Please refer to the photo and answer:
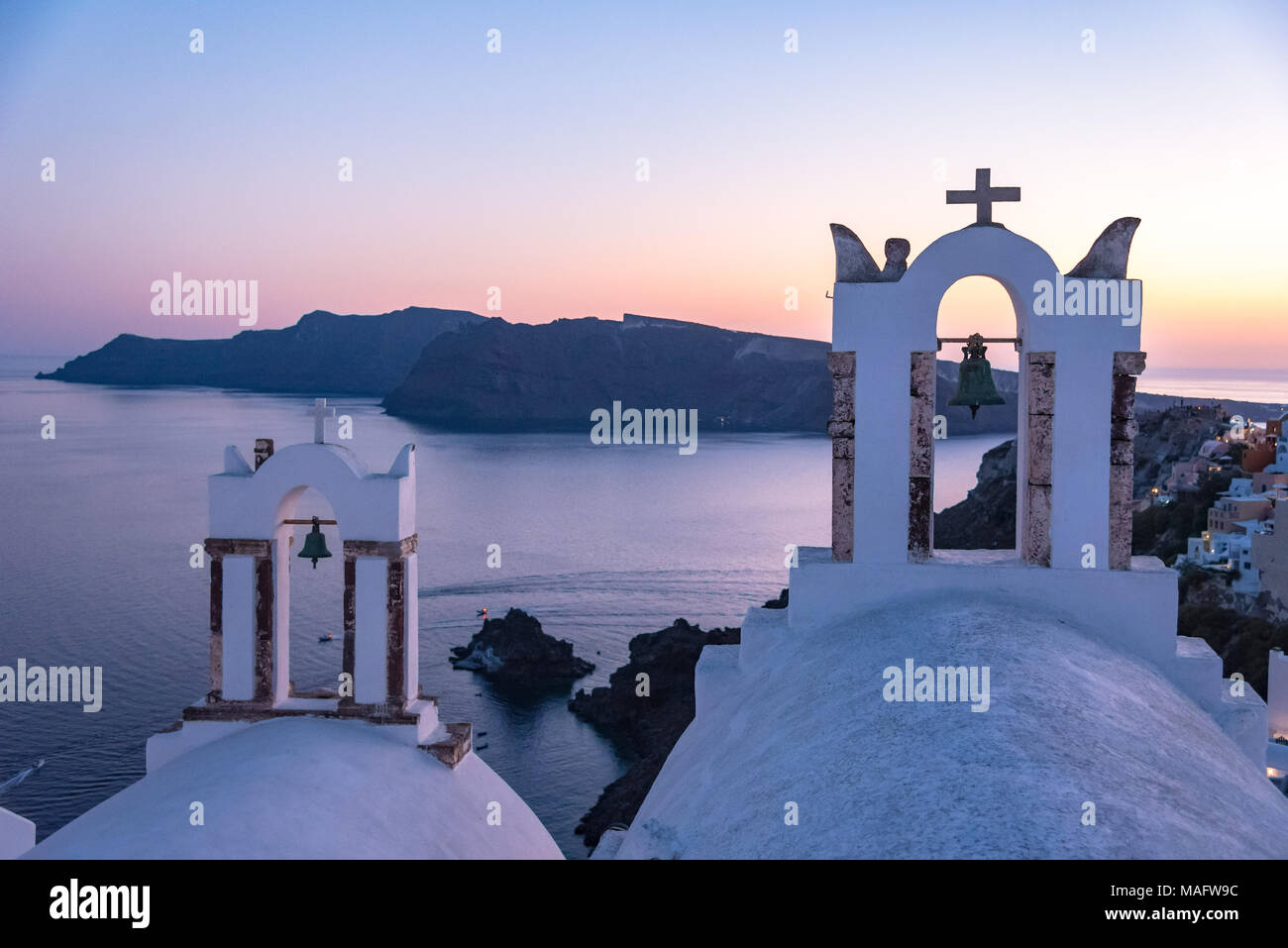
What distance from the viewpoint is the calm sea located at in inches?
1431

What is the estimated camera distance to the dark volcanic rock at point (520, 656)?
144ft

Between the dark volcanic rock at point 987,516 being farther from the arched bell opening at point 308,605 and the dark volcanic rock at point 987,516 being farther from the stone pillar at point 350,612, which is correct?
the stone pillar at point 350,612

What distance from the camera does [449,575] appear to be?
6088cm

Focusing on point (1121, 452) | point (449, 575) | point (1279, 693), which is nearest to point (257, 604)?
point (1121, 452)

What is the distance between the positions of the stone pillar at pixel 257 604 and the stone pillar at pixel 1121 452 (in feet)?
20.1

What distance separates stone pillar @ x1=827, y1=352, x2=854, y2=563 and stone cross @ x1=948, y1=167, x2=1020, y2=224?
1.26m

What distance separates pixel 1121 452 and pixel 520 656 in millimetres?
38003

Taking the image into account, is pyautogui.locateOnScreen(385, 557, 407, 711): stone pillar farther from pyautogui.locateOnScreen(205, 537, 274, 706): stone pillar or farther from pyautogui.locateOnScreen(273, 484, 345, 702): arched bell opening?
pyautogui.locateOnScreen(205, 537, 274, 706): stone pillar

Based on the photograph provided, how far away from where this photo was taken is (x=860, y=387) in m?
7.81

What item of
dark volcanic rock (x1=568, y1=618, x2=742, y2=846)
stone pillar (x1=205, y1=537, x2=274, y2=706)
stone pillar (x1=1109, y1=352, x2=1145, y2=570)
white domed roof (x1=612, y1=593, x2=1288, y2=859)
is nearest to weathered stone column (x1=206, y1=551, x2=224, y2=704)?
stone pillar (x1=205, y1=537, x2=274, y2=706)


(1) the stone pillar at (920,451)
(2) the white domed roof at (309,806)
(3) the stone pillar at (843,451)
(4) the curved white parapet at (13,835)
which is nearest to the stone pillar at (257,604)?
(2) the white domed roof at (309,806)

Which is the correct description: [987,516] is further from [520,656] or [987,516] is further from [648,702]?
[520,656]

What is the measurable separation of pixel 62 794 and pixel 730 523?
173ft

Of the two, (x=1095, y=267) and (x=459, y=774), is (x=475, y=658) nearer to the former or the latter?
(x=459, y=774)
